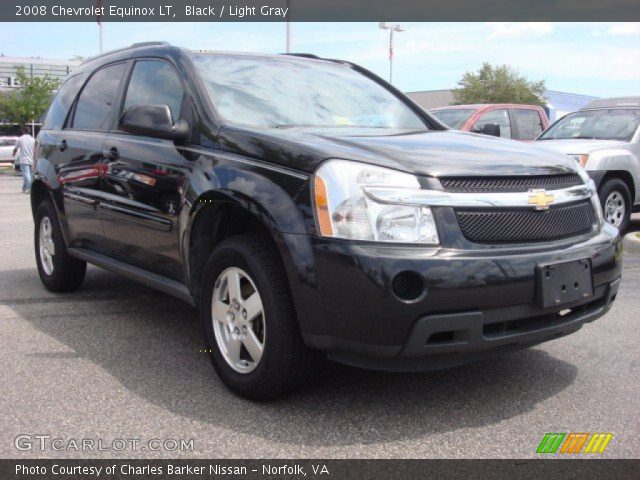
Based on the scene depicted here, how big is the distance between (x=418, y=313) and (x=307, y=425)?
0.77 metres

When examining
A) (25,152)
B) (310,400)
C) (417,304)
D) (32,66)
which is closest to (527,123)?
(310,400)

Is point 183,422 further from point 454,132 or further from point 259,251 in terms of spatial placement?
point 454,132

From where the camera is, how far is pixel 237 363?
3.70m

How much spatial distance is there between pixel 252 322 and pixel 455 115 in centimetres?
901

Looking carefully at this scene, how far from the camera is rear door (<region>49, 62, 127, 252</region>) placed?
5102 millimetres

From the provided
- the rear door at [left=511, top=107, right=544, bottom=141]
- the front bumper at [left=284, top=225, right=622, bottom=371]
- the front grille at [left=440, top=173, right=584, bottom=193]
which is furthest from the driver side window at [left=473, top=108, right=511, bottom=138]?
the front bumper at [left=284, top=225, right=622, bottom=371]

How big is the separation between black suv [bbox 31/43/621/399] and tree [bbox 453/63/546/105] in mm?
49216

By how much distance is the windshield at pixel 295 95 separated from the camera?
414 centimetres

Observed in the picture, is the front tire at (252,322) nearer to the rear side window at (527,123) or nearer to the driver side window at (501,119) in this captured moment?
the driver side window at (501,119)

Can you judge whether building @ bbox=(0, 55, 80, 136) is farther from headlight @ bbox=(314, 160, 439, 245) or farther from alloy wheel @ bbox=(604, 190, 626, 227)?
headlight @ bbox=(314, 160, 439, 245)

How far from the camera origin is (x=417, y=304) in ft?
9.99

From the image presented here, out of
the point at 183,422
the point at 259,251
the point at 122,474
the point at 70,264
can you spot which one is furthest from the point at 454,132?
the point at 70,264

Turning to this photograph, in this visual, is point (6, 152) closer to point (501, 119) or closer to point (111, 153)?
point (501, 119)

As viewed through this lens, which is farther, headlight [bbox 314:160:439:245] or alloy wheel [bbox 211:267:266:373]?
alloy wheel [bbox 211:267:266:373]
